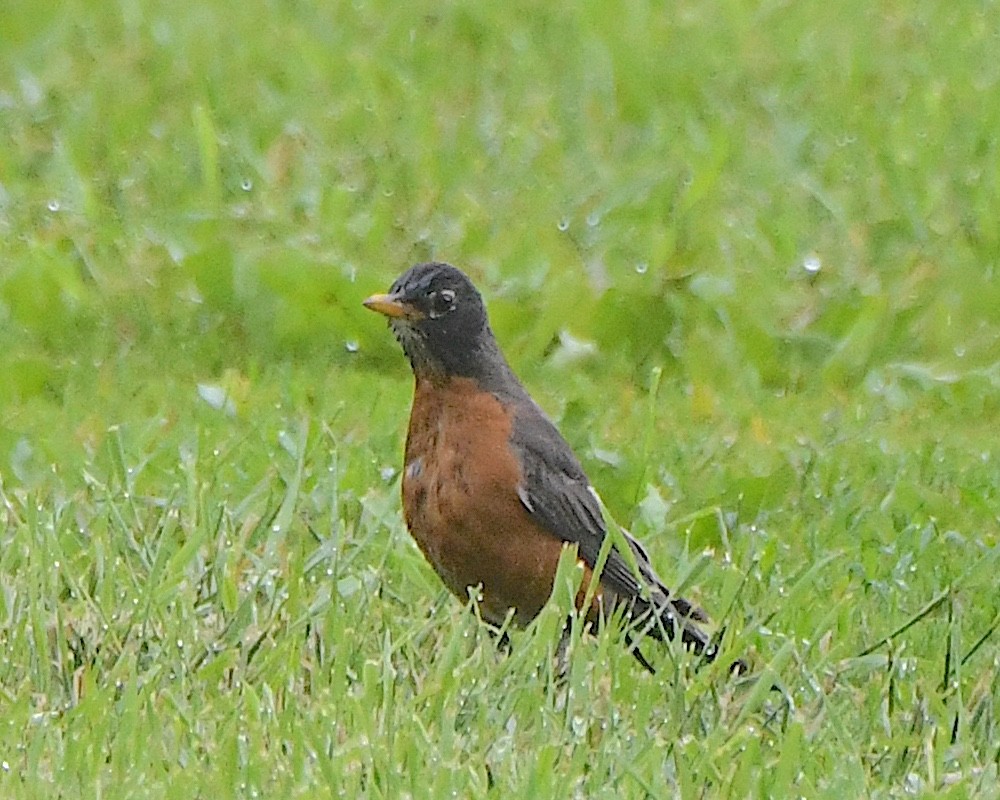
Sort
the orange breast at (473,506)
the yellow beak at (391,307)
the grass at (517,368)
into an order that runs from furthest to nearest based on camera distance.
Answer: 1. the yellow beak at (391,307)
2. the orange breast at (473,506)
3. the grass at (517,368)

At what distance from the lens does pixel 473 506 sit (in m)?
4.68

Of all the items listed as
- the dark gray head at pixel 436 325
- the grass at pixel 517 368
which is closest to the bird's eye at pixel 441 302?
the dark gray head at pixel 436 325

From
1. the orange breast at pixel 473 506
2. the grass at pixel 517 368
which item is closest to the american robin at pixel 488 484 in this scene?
the orange breast at pixel 473 506

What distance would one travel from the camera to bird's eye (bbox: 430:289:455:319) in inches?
194

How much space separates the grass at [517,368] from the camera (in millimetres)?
4105

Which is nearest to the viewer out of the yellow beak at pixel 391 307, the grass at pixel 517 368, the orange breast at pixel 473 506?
the grass at pixel 517 368

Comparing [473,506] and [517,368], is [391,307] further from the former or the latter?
[517,368]

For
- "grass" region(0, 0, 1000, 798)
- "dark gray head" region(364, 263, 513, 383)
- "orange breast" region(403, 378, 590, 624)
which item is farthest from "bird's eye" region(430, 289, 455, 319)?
"grass" region(0, 0, 1000, 798)

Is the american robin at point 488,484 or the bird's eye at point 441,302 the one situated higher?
the bird's eye at point 441,302

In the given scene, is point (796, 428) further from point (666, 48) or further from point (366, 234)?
point (666, 48)

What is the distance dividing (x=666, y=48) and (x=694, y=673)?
488cm

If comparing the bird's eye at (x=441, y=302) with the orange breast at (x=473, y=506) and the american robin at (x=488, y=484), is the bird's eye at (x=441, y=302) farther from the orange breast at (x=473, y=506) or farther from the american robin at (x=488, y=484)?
the orange breast at (x=473, y=506)

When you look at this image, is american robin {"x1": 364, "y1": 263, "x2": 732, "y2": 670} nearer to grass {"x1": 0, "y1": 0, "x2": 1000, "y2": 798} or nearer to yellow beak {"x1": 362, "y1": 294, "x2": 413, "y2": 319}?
yellow beak {"x1": 362, "y1": 294, "x2": 413, "y2": 319}

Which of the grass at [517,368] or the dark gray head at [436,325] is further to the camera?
the dark gray head at [436,325]
